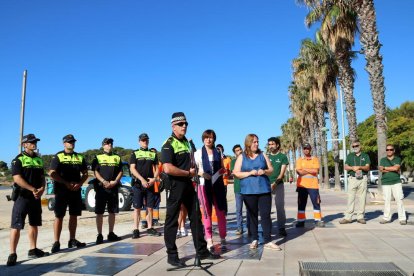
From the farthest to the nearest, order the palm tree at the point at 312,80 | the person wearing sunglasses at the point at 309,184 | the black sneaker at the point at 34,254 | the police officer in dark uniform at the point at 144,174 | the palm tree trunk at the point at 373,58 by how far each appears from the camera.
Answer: the palm tree at the point at 312,80 < the palm tree trunk at the point at 373,58 < the person wearing sunglasses at the point at 309,184 < the police officer in dark uniform at the point at 144,174 < the black sneaker at the point at 34,254

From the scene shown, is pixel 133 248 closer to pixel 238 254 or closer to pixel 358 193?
pixel 238 254

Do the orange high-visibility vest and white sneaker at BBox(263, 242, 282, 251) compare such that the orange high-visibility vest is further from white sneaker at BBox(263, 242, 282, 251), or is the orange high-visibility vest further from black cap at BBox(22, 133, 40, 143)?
black cap at BBox(22, 133, 40, 143)

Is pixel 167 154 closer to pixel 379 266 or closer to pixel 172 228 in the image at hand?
pixel 172 228

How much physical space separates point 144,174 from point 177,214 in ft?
9.48

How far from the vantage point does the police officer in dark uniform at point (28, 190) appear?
6.04 metres

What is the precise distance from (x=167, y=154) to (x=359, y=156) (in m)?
5.79

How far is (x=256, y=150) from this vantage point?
6.65 metres

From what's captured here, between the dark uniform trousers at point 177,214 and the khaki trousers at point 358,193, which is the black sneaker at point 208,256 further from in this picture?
the khaki trousers at point 358,193

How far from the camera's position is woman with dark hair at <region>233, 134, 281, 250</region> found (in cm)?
645

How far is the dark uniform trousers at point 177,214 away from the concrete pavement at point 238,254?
0.31 metres

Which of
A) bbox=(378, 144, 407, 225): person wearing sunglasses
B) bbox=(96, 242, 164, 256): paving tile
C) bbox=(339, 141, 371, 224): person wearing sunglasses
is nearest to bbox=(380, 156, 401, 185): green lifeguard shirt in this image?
bbox=(378, 144, 407, 225): person wearing sunglasses

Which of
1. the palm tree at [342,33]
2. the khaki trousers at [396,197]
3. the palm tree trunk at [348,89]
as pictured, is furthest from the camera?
the palm tree trunk at [348,89]

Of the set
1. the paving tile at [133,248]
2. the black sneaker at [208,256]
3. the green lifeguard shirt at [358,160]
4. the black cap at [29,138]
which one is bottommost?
the paving tile at [133,248]

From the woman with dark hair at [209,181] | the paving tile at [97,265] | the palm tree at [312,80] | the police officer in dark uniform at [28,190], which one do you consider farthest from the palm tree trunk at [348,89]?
the police officer in dark uniform at [28,190]
